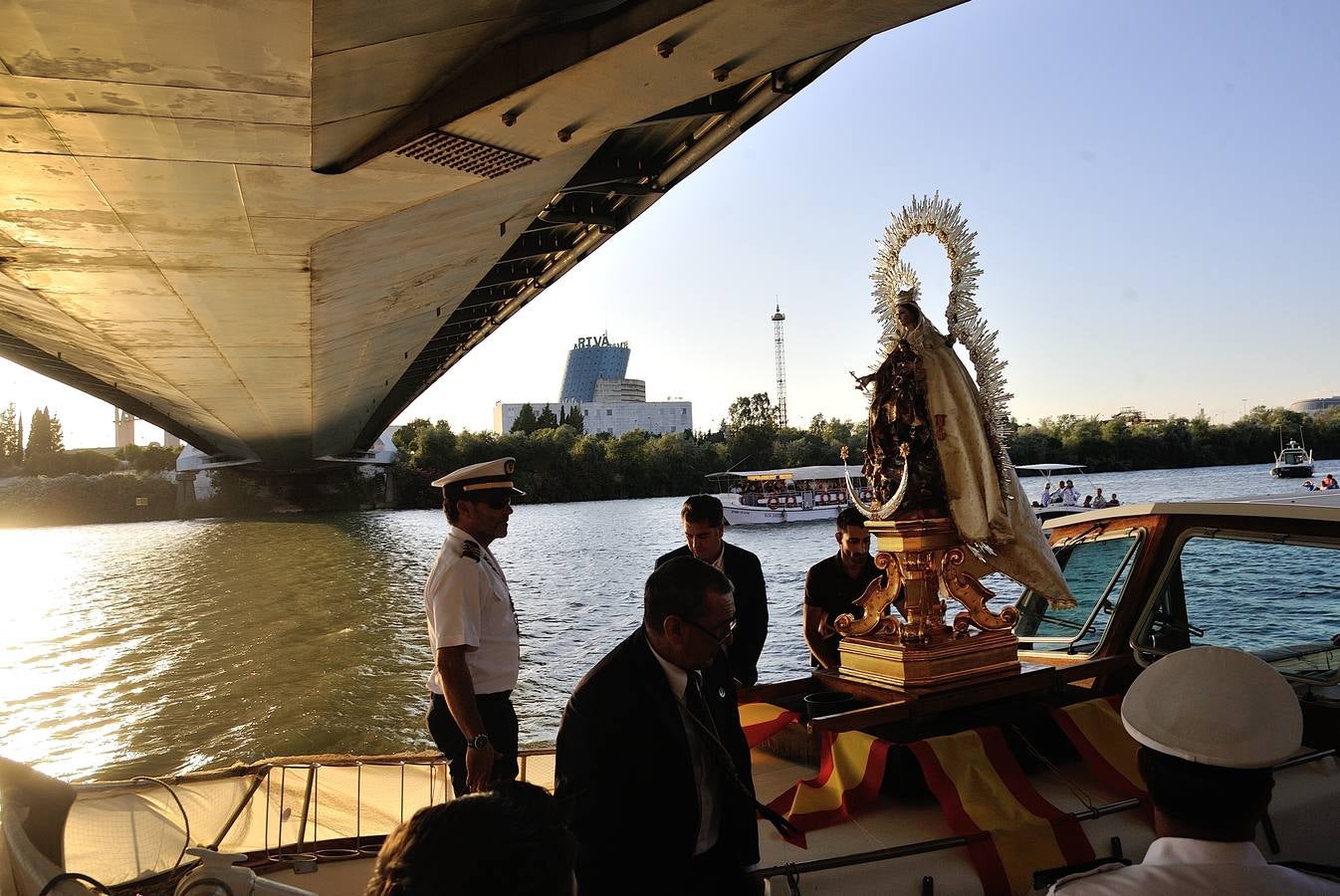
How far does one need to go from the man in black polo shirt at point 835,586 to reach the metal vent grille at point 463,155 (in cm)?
521

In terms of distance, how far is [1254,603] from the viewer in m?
4.89

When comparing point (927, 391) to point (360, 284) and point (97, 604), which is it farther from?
point (97, 604)

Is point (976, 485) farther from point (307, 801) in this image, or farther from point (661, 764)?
point (307, 801)

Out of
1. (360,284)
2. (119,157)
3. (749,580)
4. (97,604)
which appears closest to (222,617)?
(97,604)

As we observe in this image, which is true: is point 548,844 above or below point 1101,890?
above

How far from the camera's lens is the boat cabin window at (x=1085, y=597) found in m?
5.43

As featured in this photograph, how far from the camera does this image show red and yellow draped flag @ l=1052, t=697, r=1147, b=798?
4152mm

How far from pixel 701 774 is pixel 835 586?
331 centimetres

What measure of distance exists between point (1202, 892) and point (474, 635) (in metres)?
3.17

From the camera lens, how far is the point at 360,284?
48.0 ft

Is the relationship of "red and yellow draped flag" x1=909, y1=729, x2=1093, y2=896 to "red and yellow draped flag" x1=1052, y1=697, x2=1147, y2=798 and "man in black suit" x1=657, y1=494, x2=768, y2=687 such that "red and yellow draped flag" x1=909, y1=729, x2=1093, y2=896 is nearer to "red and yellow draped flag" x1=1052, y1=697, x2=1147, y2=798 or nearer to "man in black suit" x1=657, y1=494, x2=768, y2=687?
"red and yellow draped flag" x1=1052, y1=697, x2=1147, y2=798

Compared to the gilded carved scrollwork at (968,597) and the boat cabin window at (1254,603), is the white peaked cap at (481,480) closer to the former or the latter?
the gilded carved scrollwork at (968,597)

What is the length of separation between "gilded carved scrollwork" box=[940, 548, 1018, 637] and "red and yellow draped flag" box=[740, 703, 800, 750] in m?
1.02

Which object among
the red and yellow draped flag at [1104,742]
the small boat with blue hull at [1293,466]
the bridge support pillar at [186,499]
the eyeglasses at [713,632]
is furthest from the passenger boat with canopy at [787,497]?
the eyeglasses at [713,632]
